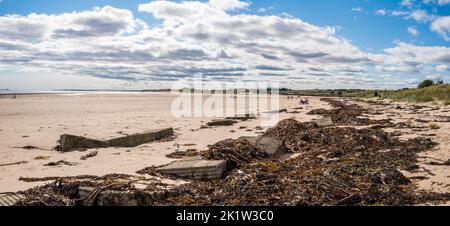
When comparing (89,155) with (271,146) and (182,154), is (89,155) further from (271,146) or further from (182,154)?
(271,146)

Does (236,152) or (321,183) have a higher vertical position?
(236,152)

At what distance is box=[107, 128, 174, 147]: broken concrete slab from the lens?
10969 mm

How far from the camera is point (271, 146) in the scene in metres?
9.00

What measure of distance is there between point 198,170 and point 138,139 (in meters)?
5.32

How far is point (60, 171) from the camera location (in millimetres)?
7578

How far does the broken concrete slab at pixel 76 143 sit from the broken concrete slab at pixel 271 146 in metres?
4.68

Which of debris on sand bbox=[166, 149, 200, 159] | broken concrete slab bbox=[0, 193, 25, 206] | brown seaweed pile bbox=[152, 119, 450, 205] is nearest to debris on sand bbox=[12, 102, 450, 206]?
brown seaweed pile bbox=[152, 119, 450, 205]

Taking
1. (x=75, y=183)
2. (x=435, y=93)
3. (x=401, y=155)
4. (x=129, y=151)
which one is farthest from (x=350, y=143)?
(x=435, y=93)

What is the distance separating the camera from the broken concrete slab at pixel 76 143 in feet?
33.9

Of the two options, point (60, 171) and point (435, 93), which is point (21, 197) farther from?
point (435, 93)

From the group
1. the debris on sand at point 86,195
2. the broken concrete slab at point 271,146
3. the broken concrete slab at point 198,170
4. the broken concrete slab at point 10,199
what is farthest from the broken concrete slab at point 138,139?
the broken concrete slab at point 10,199

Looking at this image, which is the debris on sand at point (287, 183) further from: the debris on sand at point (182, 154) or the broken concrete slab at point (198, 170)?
the debris on sand at point (182, 154)

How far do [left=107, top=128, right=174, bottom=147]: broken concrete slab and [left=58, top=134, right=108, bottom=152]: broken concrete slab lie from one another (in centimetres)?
31

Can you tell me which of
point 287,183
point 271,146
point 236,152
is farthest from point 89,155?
point 287,183
